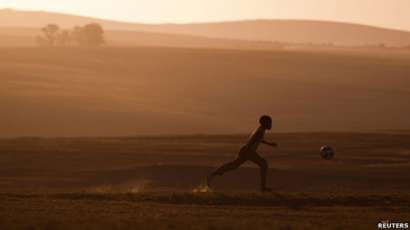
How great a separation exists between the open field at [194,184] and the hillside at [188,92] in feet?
48.3

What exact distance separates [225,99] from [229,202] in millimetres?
47687

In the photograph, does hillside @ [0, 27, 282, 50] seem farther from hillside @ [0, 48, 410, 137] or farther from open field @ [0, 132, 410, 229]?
open field @ [0, 132, 410, 229]

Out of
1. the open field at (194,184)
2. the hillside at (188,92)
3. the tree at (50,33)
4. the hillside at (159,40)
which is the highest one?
the hillside at (159,40)

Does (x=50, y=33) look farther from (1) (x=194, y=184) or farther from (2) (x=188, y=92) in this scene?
(1) (x=194, y=184)

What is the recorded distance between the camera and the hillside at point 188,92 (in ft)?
166

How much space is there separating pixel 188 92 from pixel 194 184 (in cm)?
4337

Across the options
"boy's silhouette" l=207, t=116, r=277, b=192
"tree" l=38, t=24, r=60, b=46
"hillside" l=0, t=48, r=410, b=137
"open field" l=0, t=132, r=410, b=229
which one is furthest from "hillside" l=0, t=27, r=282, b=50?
"boy's silhouette" l=207, t=116, r=277, b=192

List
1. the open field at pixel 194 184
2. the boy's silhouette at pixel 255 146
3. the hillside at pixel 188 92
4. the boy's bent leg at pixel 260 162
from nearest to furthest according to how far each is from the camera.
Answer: the open field at pixel 194 184 < the boy's silhouette at pixel 255 146 < the boy's bent leg at pixel 260 162 < the hillside at pixel 188 92

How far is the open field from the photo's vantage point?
13508 millimetres

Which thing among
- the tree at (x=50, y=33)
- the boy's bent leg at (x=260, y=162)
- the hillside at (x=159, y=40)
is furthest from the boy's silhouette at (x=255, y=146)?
the hillside at (x=159, y=40)

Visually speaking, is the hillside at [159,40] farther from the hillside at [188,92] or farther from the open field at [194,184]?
the open field at [194,184]

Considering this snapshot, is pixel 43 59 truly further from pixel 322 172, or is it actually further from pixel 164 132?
pixel 322 172

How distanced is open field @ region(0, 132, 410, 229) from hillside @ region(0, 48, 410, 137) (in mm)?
14722

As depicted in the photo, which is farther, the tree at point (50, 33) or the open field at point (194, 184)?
the tree at point (50, 33)
